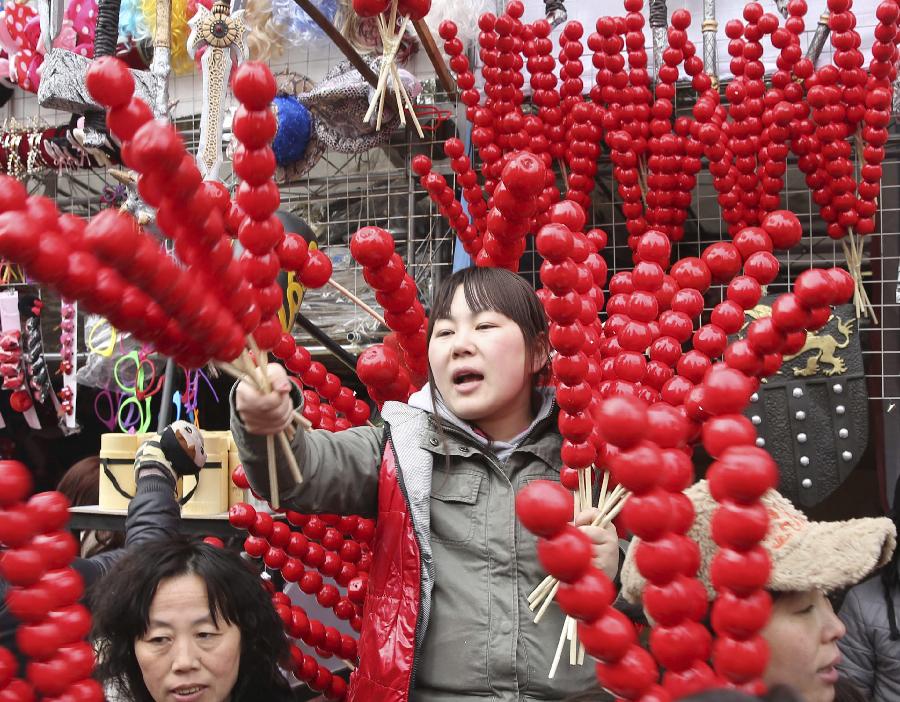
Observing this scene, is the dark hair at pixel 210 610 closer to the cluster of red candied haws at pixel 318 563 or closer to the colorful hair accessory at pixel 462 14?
the cluster of red candied haws at pixel 318 563

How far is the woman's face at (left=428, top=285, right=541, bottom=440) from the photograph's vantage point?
4.22ft

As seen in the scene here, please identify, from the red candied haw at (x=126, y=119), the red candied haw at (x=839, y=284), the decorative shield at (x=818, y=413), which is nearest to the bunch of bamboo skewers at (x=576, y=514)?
the red candied haw at (x=839, y=284)

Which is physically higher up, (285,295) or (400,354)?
(285,295)

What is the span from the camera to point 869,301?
2.20m

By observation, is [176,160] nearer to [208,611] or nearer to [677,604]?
[677,604]

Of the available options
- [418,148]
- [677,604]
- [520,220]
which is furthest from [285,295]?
[677,604]

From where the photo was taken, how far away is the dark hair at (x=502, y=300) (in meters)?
1.33

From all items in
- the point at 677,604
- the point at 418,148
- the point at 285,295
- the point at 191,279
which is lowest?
the point at 677,604

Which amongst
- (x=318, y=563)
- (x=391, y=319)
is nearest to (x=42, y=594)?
(x=391, y=319)

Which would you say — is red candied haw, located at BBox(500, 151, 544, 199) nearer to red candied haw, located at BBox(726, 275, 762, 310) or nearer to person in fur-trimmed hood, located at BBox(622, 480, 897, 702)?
red candied haw, located at BBox(726, 275, 762, 310)

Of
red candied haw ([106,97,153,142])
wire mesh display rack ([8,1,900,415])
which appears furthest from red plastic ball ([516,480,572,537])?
wire mesh display rack ([8,1,900,415])

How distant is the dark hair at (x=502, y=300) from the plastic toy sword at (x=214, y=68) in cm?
80

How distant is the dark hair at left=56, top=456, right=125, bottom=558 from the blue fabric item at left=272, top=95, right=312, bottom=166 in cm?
102

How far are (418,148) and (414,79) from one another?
28 centimetres
